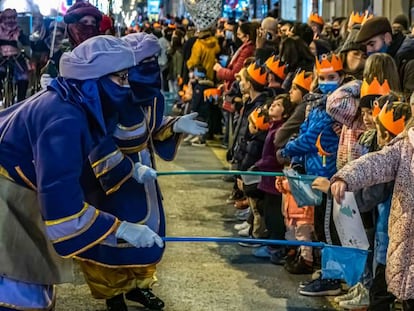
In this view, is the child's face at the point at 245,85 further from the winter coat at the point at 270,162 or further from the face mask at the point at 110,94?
the face mask at the point at 110,94

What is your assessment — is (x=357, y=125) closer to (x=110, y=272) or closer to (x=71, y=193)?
(x=110, y=272)

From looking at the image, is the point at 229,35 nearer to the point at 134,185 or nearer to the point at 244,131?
the point at 244,131

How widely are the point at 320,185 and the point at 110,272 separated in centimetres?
153

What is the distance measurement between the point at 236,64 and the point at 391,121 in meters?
5.96

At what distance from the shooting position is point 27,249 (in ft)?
10.9

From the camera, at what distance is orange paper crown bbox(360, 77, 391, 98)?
5285mm

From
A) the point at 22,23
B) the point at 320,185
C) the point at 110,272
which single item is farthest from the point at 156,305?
the point at 22,23

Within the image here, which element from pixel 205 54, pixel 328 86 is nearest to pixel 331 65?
pixel 328 86

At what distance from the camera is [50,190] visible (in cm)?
317

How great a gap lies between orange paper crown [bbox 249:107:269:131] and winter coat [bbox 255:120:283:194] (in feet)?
0.43

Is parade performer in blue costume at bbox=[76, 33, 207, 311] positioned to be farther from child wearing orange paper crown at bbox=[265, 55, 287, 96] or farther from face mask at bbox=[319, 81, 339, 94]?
child wearing orange paper crown at bbox=[265, 55, 287, 96]

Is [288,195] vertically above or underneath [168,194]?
above

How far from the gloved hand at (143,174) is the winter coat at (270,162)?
1990 mm

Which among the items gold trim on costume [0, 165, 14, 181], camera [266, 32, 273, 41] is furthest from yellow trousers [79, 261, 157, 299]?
camera [266, 32, 273, 41]
